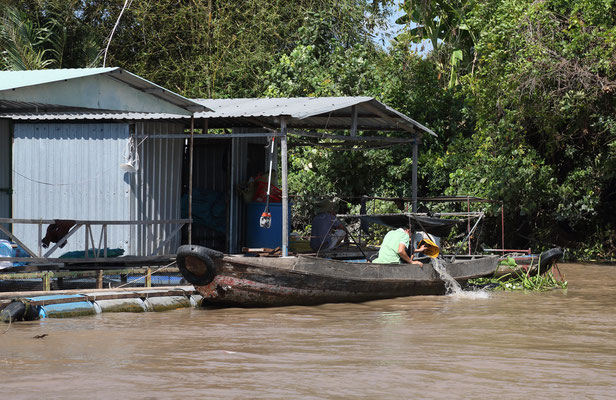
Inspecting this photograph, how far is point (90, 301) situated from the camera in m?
10.3

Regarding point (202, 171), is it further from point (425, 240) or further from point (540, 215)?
point (540, 215)

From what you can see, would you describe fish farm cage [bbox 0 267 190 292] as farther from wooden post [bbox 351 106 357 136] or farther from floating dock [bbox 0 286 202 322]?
wooden post [bbox 351 106 357 136]

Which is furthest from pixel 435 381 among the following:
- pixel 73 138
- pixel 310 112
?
pixel 73 138

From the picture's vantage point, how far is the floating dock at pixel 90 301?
379 inches

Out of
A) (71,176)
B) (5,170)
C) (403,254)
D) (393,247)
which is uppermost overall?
(5,170)

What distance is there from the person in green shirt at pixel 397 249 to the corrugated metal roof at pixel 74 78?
3.80 metres

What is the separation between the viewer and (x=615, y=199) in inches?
755

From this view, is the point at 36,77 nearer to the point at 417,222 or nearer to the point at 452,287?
the point at 417,222

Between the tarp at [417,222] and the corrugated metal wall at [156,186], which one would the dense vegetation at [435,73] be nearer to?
the tarp at [417,222]


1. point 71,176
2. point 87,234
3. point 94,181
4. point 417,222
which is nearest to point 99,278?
point 87,234

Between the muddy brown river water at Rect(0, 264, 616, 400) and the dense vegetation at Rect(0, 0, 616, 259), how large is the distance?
20.5ft

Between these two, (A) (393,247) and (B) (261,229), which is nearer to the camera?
(A) (393,247)

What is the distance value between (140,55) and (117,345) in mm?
16531

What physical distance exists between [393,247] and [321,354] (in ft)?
16.8
